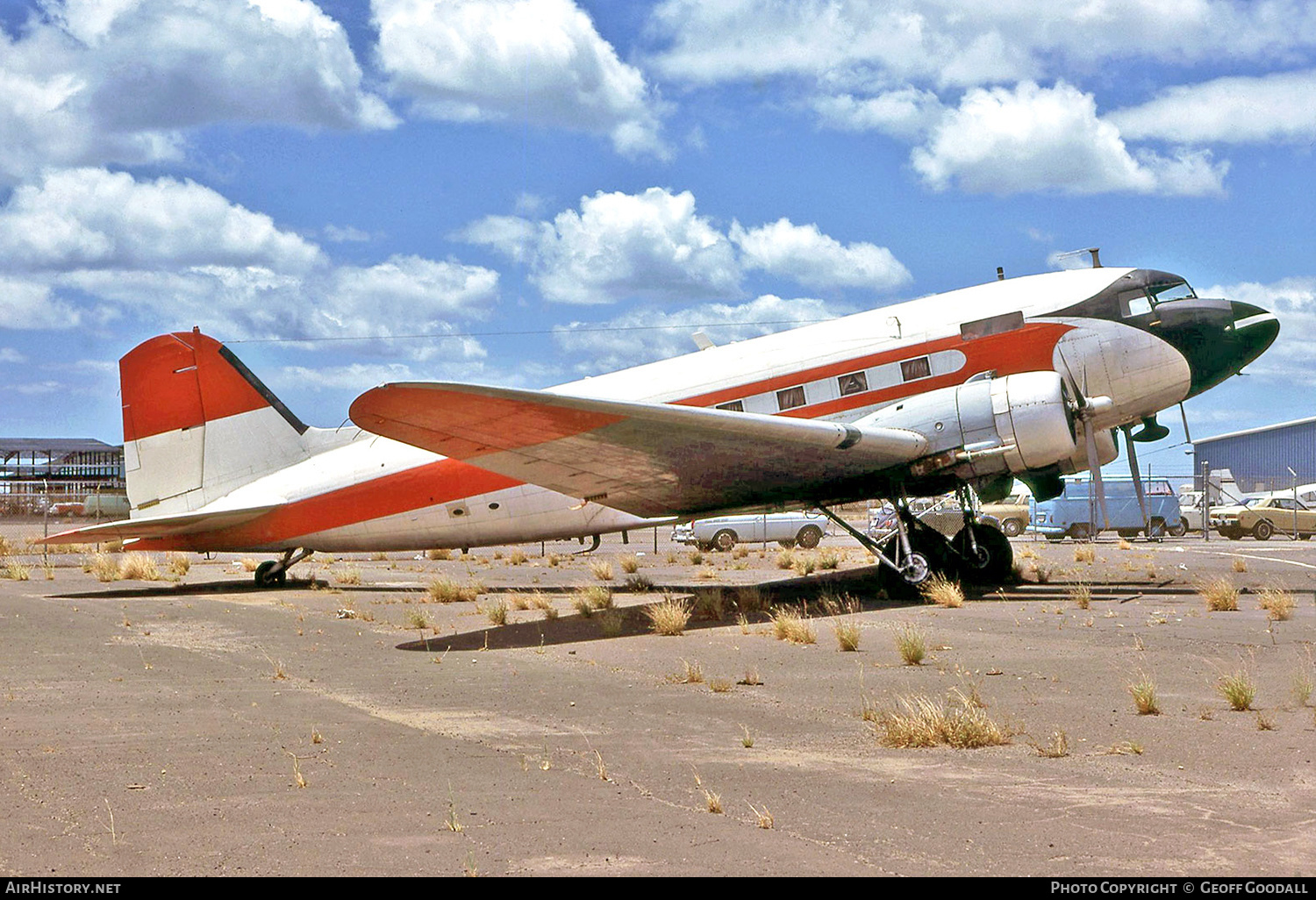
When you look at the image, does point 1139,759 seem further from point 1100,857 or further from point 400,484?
point 400,484

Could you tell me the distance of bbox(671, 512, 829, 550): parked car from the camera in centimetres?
4325

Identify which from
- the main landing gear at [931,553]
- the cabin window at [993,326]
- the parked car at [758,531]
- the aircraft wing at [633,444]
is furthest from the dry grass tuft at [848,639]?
the parked car at [758,531]

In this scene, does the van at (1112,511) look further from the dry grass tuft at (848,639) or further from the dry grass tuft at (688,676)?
the dry grass tuft at (688,676)

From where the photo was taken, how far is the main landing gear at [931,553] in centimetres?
1866

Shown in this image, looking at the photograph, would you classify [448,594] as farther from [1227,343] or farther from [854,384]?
[1227,343]

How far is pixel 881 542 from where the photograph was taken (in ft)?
64.1

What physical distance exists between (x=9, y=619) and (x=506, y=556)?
23.5m

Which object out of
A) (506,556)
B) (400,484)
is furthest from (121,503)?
(400,484)

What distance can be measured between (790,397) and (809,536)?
25.6m

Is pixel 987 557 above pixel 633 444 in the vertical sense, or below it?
below

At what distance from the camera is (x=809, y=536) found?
44.3 meters

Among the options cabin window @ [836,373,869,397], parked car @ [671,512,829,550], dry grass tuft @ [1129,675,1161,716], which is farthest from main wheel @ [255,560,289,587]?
parked car @ [671,512,829,550]

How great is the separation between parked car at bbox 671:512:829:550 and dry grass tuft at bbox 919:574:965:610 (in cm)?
2390

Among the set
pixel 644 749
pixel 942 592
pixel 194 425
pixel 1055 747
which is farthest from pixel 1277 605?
pixel 194 425
